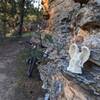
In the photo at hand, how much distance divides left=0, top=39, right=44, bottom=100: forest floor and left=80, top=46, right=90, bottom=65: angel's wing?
5.23 m

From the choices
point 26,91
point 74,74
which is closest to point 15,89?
point 26,91

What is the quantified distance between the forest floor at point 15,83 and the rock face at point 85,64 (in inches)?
52.0

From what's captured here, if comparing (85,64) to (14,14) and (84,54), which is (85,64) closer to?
(84,54)

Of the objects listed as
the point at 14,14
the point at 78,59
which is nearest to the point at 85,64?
the point at 78,59

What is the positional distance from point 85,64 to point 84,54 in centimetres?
33

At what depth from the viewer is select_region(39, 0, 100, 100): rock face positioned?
6070 mm

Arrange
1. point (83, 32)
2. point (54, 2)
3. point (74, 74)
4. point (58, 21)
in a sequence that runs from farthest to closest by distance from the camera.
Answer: point (54, 2)
point (58, 21)
point (83, 32)
point (74, 74)

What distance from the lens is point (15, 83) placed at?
12344mm

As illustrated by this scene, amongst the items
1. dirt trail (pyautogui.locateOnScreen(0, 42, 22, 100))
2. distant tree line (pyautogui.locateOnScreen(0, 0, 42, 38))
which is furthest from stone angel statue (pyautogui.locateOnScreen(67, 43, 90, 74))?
distant tree line (pyautogui.locateOnScreen(0, 0, 42, 38))

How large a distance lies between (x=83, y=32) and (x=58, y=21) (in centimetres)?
429

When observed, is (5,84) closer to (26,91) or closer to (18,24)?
(26,91)

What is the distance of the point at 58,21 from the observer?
39.7ft

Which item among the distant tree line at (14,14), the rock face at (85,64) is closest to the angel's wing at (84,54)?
the rock face at (85,64)

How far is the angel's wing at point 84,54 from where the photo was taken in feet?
20.0
